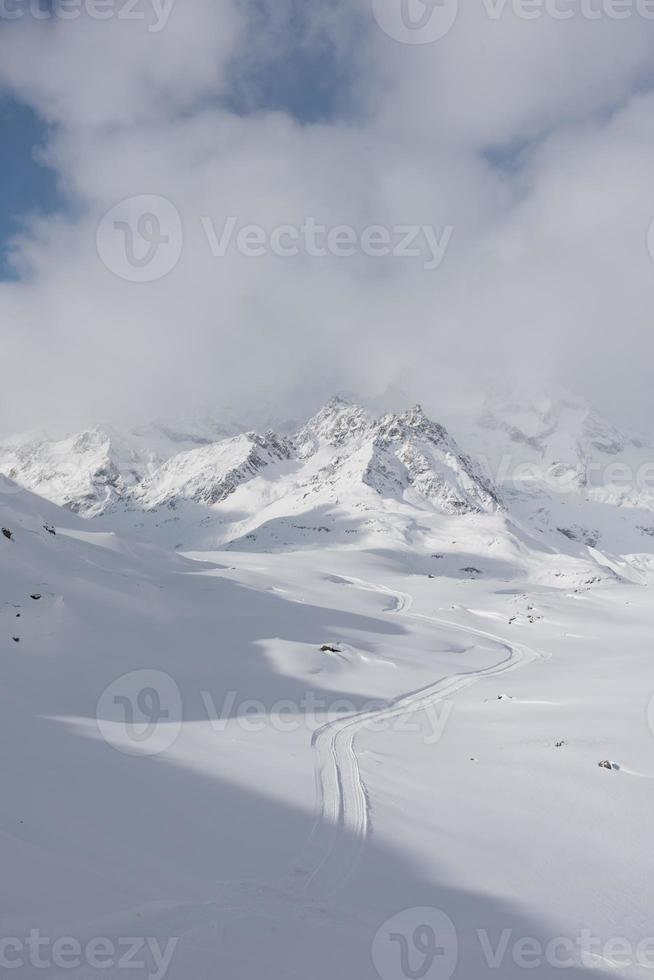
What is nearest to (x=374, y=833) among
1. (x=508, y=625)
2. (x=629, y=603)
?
(x=508, y=625)

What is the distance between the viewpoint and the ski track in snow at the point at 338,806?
24.6 ft

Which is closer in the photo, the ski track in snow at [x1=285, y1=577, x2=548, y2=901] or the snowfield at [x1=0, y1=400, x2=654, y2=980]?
the snowfield at [x1=0, y1=400, x2=654, y2=980]

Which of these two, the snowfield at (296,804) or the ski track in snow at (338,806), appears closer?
the snowfield at (296,804)

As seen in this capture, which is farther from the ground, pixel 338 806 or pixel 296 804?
pixel 338 806

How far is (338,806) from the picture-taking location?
10.1 metres

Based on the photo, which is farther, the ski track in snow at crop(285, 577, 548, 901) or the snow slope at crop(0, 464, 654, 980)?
the ski track in snow at crop(285, 577, 548, 901)

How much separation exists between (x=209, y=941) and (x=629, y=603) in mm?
59663

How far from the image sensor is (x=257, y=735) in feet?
50.4

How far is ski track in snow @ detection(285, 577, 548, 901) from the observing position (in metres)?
7.51

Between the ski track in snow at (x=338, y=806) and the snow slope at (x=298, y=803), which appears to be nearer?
the snow slope at (x=298, y=803)

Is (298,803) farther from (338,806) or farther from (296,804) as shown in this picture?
(338,806)

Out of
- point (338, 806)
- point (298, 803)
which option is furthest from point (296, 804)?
point (338, 806)

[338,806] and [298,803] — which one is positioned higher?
[338,806]

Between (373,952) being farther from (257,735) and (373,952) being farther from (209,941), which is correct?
(257,735)
